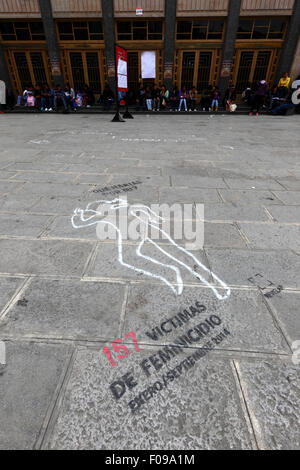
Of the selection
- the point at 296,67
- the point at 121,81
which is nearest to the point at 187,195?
the point at 121,81

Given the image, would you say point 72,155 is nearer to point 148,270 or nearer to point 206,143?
point 206,143

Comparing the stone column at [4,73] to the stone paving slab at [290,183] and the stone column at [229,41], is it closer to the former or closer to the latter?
the stone column at [229,41]

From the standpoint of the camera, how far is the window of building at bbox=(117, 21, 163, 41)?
14.8 m

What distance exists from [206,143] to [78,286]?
6744mm

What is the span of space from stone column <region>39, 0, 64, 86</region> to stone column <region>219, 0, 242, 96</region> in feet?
33.7

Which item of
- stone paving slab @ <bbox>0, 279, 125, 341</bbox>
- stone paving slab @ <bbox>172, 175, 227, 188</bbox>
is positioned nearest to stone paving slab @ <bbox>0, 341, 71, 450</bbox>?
stone paving slab @ <bbox>0, 279, 125, 341</bbox>

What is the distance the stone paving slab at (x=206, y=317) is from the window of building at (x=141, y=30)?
17.9 m

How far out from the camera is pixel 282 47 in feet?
48.9

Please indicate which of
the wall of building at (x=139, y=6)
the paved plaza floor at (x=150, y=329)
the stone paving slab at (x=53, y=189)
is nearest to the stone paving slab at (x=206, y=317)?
the paved plaza floor at (x=150, y=329)

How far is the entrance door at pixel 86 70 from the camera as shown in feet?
50.9

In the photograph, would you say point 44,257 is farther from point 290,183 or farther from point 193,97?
point 193,97

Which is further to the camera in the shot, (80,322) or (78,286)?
(78,286)

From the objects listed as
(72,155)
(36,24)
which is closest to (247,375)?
(72,155)

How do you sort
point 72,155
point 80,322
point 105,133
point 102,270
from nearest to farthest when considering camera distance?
point 80,322, point 102,270, point 72,155, point 105,133
